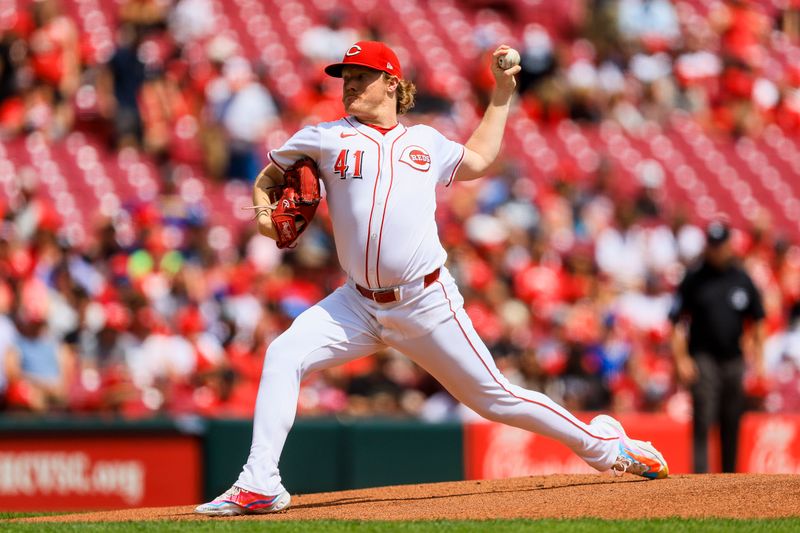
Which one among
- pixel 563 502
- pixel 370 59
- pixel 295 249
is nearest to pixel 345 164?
pixel 370 59

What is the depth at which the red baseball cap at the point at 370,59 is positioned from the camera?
17.1 feet

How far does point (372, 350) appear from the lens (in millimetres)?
5398

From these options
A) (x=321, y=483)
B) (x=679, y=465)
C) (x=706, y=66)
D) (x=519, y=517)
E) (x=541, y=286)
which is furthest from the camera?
(x=706, y=66)

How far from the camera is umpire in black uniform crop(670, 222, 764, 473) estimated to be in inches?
321

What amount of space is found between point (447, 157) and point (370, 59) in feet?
1.64

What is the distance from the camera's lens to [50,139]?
1223 cm

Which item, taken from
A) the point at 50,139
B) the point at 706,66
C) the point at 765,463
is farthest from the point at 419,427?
the point at 706,66

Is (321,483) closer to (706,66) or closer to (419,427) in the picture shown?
(419,427)

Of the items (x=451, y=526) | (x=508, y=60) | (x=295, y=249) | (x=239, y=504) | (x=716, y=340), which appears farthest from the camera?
(x=295, y=249)

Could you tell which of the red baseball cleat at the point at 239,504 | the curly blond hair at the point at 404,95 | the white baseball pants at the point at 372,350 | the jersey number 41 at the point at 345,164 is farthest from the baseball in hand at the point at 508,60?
the red baseball cleat at the point at 239,504

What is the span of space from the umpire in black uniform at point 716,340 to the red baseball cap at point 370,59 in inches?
143

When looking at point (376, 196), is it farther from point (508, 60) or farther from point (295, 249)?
point (295, 249)

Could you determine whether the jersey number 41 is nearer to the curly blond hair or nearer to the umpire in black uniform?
the curly blond hair

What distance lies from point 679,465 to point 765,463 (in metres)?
0.83
